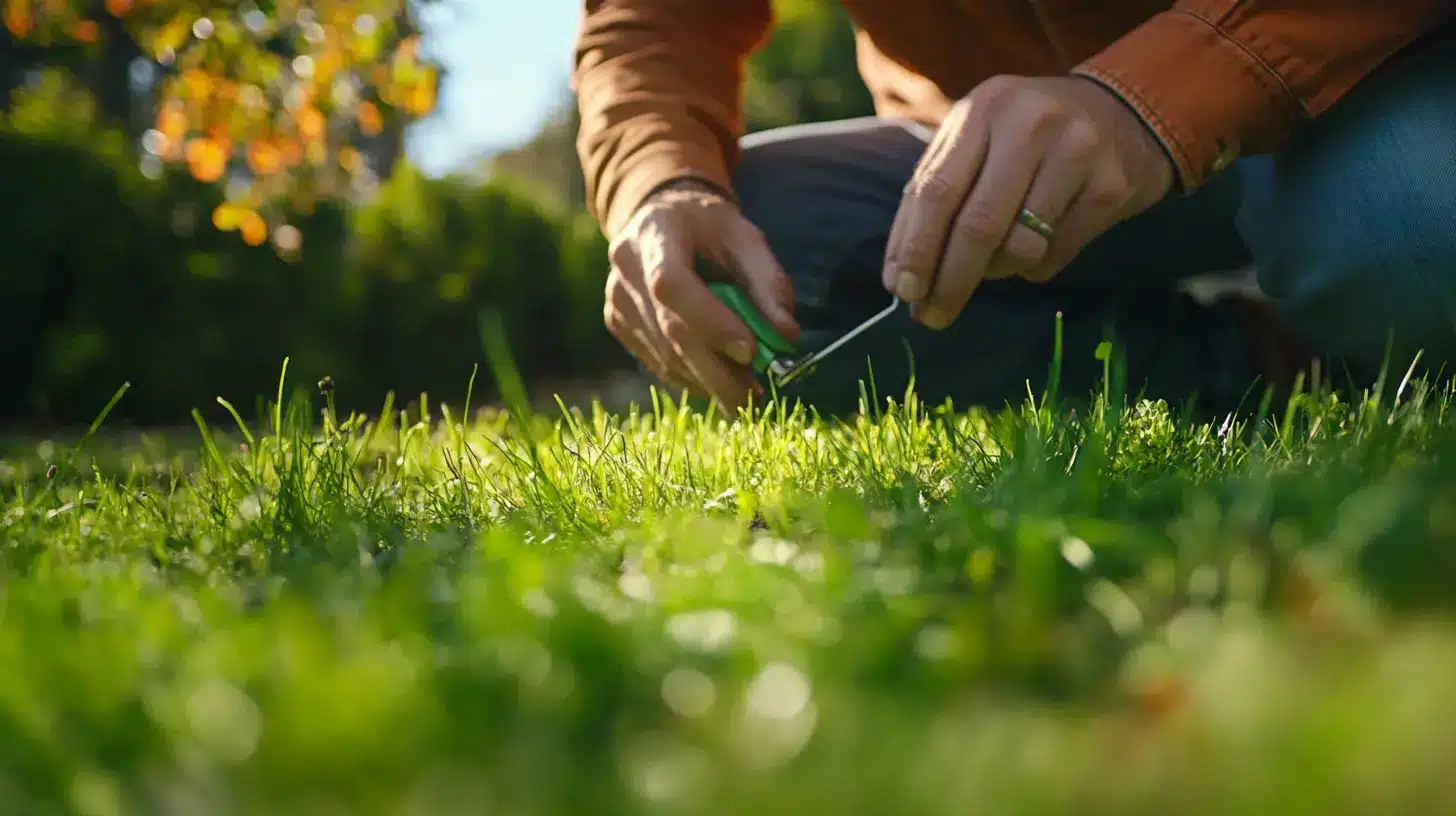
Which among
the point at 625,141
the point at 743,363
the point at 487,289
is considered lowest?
the point at 487,289

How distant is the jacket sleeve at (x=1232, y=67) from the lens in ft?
4.99

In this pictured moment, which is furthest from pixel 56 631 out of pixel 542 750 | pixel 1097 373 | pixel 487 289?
pixel 487 289

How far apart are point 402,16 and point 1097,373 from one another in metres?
2.87

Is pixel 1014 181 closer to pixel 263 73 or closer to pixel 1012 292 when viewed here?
pixel 1012 292

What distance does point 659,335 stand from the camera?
186cm

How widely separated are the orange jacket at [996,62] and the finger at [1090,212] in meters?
0.11

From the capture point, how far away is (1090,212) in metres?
1.50

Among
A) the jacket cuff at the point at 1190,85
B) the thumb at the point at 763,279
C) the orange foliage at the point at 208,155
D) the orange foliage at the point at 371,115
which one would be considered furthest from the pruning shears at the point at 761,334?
the orange foliage at the point at 208,155

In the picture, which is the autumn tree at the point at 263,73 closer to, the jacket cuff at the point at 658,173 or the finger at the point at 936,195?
the jacket cuff at the point at 658,173

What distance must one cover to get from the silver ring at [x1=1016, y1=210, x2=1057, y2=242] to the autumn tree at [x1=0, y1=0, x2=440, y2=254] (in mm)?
2431

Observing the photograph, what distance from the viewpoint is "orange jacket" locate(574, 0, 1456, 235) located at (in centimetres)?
155

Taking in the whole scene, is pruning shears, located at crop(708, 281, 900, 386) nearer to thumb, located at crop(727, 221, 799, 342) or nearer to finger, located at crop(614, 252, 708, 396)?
thumb, located at crop(727, 221, 799, 342)

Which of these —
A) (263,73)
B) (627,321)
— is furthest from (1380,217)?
(263,73)

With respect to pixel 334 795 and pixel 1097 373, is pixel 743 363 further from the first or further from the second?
pixel 334 795
